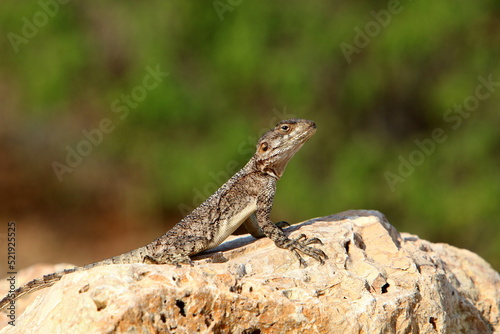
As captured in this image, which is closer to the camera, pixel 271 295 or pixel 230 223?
pixel 271 295

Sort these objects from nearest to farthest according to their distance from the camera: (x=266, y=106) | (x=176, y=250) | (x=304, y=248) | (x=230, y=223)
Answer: (x=304, y=248) → (x=176, y=250) → (x=230, y=223) → (x=266, y=106)

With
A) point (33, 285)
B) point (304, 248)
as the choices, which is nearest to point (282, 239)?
point (304, 248)

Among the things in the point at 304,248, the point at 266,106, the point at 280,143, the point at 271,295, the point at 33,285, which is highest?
the point at 266,106

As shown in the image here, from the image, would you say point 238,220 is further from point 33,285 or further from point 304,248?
point 33,285

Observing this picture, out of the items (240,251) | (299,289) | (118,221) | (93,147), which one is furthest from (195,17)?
(299,289)

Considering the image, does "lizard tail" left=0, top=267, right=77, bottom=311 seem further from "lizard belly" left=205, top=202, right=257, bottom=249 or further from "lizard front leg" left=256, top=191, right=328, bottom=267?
"lizard front leg" left=256, top=191, right=328, bottom=267

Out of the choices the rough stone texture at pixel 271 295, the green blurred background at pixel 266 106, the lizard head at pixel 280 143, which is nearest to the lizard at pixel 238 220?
the lizard head at pixel 280 143

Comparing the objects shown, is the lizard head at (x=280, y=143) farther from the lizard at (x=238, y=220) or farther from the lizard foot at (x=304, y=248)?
the lizard foot at (x=304, y=248)
